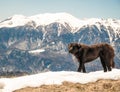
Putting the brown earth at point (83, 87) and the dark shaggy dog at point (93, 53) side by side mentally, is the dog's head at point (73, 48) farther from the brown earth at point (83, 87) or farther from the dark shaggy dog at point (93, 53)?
the brown earth at point (83, 87)

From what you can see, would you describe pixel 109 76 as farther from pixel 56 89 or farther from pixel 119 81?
pixel 56 89

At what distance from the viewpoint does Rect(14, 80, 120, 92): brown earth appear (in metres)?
15.1

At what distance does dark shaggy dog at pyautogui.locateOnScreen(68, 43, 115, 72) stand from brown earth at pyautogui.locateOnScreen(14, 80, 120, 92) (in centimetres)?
656

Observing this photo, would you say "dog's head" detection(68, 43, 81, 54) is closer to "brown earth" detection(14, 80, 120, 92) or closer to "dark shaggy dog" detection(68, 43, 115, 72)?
"dark shaggy dog" detection(68, 43, 115, 72)

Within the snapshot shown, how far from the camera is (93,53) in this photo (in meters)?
23.4

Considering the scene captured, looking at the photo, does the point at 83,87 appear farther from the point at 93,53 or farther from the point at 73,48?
the point at 93,53

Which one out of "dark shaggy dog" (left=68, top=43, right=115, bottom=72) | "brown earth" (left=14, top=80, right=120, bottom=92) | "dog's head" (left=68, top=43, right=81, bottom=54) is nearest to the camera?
"brown earth" (left=14, top=80, right=120, bottom=92)

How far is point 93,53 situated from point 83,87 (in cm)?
794

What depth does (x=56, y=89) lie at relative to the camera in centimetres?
1540

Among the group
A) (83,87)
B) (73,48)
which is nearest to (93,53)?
(73,48)

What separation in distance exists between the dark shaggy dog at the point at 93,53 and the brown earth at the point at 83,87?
21.5 feet

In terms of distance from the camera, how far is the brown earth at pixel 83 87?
15.1 meters

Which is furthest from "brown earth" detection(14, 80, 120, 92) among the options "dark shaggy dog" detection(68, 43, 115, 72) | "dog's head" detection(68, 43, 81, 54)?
"dark shaggy dog" detection(68, 43, 115, 72)

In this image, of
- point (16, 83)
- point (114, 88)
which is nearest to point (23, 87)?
point (16, 83)
